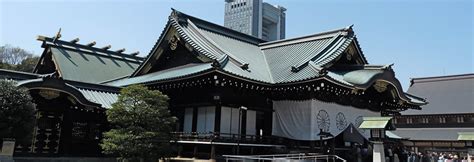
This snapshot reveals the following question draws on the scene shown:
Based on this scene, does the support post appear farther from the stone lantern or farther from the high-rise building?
the high-rise building

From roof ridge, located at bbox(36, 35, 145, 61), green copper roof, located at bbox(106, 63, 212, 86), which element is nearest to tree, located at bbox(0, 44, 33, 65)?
roof ridge, located at bbox(36, 35, 145, 61)

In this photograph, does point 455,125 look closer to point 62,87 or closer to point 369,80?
point 369,80

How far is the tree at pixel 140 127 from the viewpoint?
51.9 feet

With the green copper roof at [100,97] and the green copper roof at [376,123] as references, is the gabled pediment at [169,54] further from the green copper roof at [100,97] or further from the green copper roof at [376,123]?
the green copper roof at [376,123]

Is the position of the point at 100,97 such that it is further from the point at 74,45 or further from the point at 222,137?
the point at 74,45

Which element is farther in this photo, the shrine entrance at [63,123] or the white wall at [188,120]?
the white wall at [188,120]

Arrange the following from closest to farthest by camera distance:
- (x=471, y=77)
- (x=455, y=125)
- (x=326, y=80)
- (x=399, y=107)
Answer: (x=326, y=80) < (x=399, y=107) < (x=455, y=125) < (x=471, y=77)

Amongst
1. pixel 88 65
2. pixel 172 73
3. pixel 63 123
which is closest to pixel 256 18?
pixel 88 65

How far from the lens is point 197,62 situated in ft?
71.8

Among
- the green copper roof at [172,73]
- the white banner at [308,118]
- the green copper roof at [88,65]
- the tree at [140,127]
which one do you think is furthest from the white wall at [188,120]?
the green copper roof at [88,65]

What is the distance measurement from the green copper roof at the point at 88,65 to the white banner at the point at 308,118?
553 inches

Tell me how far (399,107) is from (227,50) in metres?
11.5

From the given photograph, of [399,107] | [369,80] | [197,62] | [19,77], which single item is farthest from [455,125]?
[19,77]

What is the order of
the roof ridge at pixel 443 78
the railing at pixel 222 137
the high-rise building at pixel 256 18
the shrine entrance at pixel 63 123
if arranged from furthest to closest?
the high-rise building at pixel 256 18 < the roof ridge at pixel 443 78 < the shrine entrance at pixel 63 123 < the railing at pixel 222 137
